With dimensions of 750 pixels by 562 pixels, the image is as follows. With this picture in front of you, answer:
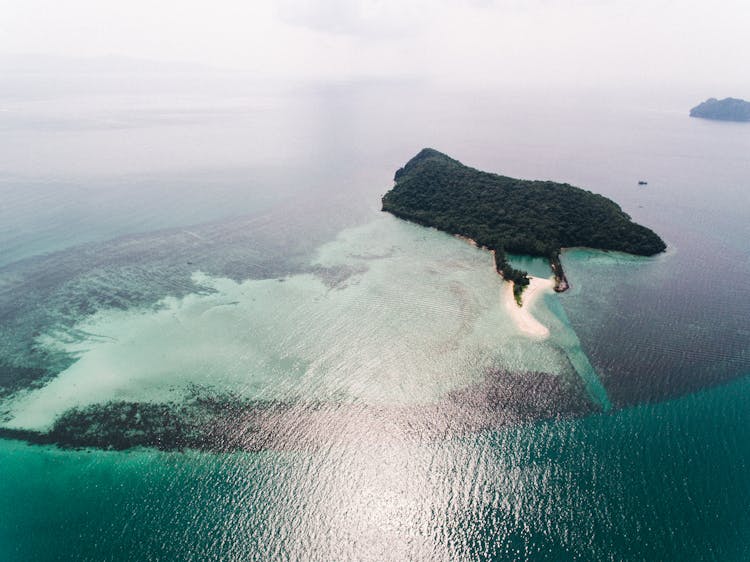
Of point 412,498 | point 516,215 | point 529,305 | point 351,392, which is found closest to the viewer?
point 412,498

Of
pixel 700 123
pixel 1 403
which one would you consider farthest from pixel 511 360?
pixel 700 123

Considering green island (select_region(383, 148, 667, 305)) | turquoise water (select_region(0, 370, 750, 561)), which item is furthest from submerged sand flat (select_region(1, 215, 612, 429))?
green island (select_region(383, 148, 667, 305))

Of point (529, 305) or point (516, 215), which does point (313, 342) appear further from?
point (516, 215)

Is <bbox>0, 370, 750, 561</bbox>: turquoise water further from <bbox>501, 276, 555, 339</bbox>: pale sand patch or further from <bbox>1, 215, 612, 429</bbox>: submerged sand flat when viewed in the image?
<bbox>501, 276, 555, 339</bbox>: pale sand patch

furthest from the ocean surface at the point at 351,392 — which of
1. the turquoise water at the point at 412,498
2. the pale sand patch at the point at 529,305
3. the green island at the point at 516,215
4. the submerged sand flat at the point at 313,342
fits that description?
the green island at the point at 516,215

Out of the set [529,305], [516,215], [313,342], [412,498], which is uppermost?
[516,215]

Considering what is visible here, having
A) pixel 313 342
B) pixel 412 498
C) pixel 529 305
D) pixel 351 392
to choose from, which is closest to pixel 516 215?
pixel 529 305

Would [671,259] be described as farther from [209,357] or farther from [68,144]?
[68,144]

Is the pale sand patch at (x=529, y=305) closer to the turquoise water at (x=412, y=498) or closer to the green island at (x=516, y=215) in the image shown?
the green island at (x=516, y=215)
